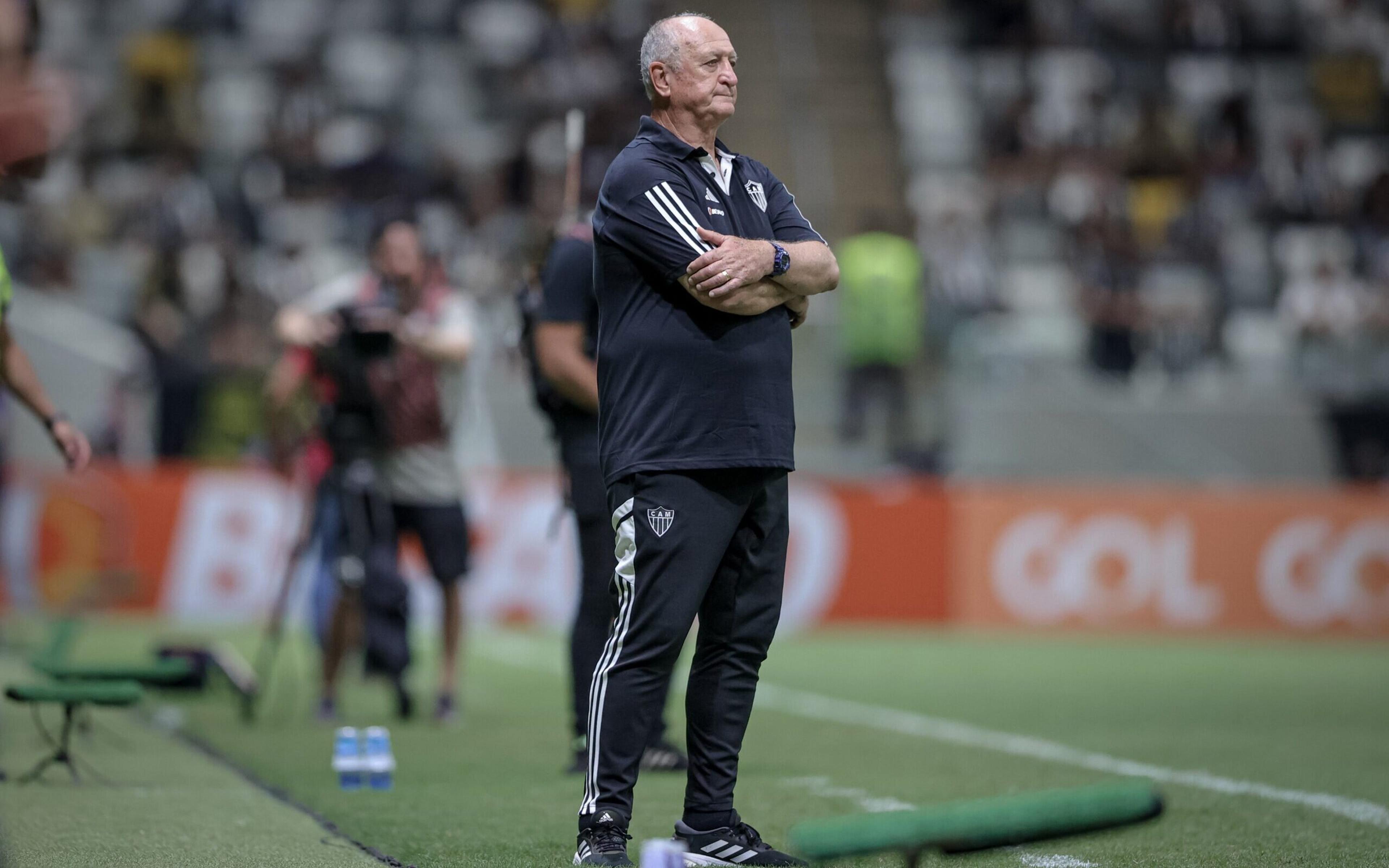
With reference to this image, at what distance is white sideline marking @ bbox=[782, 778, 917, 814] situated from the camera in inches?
261

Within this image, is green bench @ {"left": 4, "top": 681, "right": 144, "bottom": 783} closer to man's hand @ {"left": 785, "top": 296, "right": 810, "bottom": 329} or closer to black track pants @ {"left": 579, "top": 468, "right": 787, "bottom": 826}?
black track pants @ {"left": 579, "top": 468, "right": 787, "bottom": 826}

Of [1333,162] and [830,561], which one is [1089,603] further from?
[1333,162]

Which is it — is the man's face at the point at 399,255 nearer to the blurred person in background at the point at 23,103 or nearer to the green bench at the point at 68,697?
the green bench at the point at 68,697

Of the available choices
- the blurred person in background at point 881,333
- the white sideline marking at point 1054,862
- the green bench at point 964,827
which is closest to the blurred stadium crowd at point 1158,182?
the blurred person in background at point 881,333

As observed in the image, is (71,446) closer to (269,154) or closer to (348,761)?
(348,761)

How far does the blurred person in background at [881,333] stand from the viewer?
17516 mm

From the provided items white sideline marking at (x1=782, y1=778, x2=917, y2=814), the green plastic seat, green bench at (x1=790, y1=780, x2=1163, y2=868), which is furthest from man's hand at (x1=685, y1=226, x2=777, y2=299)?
the green plastic seat

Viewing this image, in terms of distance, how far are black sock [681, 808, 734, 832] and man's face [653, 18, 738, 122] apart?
6.17 feet

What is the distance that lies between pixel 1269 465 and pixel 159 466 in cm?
985

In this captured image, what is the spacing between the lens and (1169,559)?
659 inches

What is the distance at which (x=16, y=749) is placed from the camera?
7953mm

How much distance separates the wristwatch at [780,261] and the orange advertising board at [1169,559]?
11723 mm

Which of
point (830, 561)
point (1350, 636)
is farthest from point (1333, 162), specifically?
point (830, 561)

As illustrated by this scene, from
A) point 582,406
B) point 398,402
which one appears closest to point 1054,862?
point 582,406
